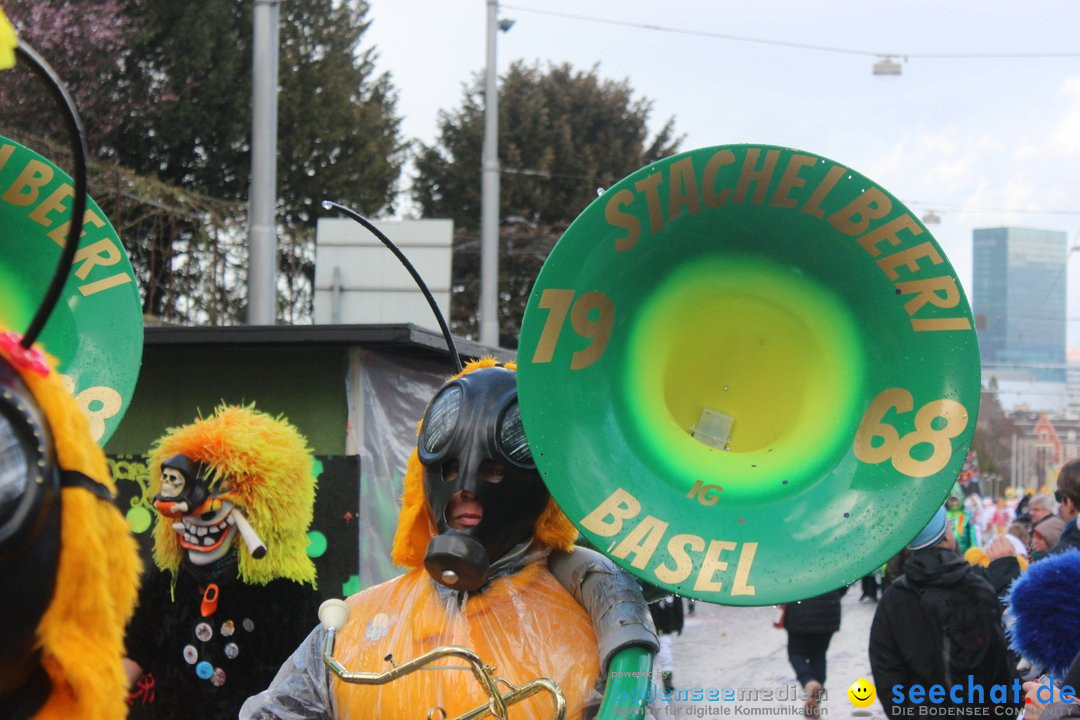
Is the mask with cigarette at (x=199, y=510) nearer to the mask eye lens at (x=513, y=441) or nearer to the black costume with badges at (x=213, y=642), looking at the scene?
the black costume with badges at (x=213, y=642)

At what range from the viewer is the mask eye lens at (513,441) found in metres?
3.03

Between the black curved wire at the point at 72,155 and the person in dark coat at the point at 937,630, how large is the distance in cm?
378

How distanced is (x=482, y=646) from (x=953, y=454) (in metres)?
1.15

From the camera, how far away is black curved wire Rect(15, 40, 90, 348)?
1.68 meters

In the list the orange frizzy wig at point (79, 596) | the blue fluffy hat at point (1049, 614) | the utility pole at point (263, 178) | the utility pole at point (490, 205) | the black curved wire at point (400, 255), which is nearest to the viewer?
the orange frizzy wig at point (79, 596)

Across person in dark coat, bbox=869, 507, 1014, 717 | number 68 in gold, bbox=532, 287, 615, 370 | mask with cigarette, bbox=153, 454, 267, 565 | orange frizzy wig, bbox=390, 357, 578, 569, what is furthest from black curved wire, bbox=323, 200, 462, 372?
person in dark coat, bbox=869, 507, 1014, 717

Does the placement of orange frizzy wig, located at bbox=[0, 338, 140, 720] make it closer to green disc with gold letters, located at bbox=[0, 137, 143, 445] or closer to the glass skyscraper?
green disc with gold letters, located at bbox=[0, 137, 143, 445]

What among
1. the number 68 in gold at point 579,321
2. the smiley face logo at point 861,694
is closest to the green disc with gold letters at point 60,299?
the number 68 in gold at point 579,321

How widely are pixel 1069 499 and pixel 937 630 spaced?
82cm

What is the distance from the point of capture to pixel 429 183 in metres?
24.8

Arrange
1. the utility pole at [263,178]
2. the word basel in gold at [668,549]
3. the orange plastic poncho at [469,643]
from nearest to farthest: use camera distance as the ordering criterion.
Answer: the word basel in gold at [668,549], the orange plastic poncho at [469,643], the utility pole at [263,178]

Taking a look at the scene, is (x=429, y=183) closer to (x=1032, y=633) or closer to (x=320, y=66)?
(x=320, y=66)

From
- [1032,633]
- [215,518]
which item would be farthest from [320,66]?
[1032,633]

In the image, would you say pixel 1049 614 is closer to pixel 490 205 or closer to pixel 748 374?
pixel 748 374
